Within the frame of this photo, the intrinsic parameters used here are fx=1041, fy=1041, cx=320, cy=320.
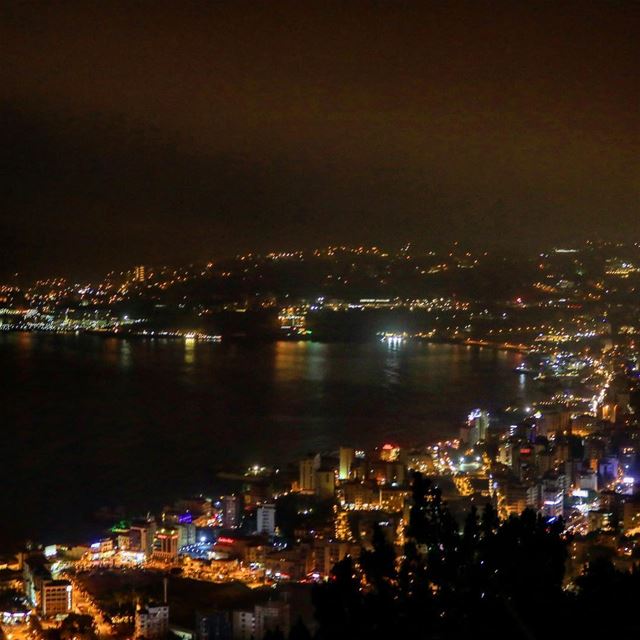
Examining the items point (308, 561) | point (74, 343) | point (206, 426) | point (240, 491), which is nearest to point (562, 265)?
point (74, 343)

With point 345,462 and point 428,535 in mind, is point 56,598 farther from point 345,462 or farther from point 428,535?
point 345,462

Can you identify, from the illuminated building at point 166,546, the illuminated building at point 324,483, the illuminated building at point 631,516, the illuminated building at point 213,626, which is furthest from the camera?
the illuminated building at point 324,483

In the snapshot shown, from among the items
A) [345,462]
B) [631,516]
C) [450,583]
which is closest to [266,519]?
[345,462]

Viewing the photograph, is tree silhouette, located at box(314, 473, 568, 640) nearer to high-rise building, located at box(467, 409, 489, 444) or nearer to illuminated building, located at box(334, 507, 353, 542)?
illuminated building, located at box(334, 507, 353, 542)

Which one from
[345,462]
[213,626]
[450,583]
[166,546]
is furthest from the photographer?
[345,462]

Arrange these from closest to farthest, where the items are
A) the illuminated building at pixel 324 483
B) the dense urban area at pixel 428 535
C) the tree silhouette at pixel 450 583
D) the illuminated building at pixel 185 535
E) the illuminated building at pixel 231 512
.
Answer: the tree silhouette at pixel 450 583
the dense urban area at pixel 428 535
the illuminated building at pixel 185 535
the illuminated building at pixel 231 512
the illuminated building at pixel 324 483

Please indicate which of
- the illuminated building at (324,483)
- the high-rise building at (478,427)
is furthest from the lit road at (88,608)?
the high-rise building at (478,427)

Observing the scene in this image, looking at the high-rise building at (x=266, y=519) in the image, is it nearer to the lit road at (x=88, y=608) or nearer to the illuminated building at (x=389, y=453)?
the lit road at (x=88, y=608)
